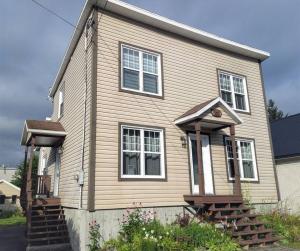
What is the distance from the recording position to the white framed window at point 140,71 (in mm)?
11531

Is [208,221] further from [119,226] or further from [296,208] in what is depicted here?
[296,208]

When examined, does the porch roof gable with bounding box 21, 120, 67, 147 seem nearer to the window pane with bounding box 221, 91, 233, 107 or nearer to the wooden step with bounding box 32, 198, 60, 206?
the wooden step with bounding box 32, 198, 60, 206

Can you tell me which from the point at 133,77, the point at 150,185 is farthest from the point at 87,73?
the point at 150,185

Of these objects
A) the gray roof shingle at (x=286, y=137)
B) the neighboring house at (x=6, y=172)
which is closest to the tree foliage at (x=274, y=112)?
the gray roof shingle at (x=286, y=137)

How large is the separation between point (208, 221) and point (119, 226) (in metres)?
3.10

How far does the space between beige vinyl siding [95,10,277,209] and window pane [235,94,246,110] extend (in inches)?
17.3

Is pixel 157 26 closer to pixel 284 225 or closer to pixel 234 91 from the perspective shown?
pixel 234 91

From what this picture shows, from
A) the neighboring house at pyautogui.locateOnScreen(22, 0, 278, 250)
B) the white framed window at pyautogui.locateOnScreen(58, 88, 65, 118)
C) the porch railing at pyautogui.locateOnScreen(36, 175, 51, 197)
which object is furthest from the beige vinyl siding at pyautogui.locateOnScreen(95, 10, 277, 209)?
the porch railing at pyautogui.locateOnScreen(36, 175, 51, 197)

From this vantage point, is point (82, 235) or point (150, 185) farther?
point (150, 185)

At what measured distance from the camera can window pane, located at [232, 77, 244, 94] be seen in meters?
14.8

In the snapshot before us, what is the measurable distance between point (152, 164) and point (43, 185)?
6.60 metres

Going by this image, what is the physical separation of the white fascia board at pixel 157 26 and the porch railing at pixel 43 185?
532 cm

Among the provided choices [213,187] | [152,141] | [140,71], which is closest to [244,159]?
[213,187]

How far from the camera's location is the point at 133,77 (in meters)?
11.7
